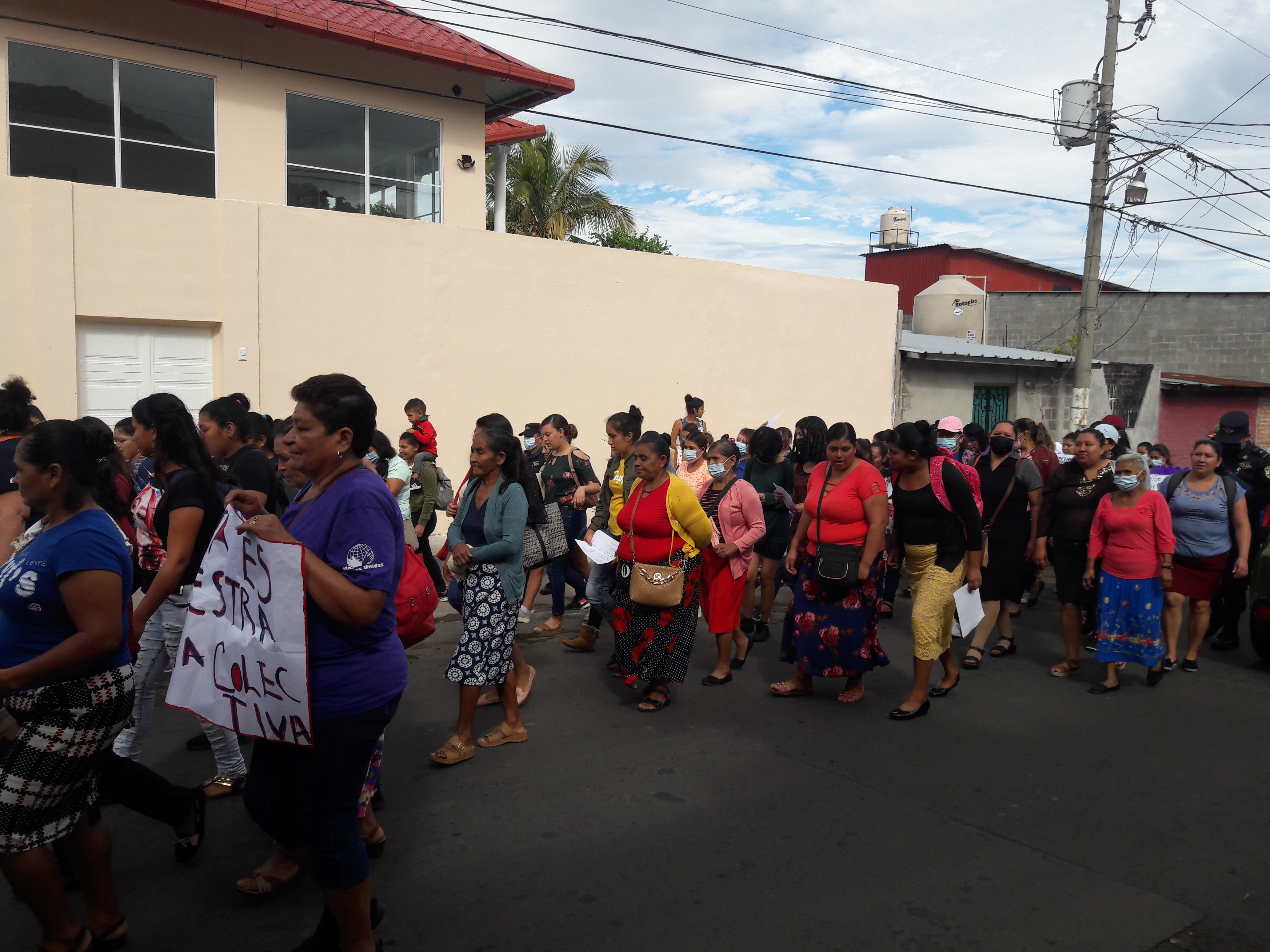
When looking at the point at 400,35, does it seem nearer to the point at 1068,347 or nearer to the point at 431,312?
the point at 431,312

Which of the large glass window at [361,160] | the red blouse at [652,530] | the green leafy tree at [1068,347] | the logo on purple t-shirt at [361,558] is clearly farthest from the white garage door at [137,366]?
the green leafy tree at [1068,347]

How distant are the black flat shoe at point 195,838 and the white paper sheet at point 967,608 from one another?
4410 mm

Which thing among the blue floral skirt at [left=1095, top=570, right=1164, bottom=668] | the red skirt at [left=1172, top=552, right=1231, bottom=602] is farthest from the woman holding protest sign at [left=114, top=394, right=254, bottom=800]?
the red skirt at [left=1172, top=552, right=1231, bottom=602]

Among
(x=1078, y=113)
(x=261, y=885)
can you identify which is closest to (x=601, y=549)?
(x=261, y=885)

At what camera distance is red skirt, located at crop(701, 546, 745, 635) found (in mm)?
6973

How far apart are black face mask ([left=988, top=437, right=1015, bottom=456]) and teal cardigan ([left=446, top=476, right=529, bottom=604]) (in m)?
4.54

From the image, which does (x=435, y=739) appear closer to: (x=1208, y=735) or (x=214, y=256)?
(x=1208, y=735)

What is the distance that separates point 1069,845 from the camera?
441 cm

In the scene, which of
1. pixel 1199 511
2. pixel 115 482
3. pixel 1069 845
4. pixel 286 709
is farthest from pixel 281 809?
pixel 1199 511

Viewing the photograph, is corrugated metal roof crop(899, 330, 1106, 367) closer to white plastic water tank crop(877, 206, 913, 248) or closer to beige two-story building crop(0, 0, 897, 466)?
beige two-story building crop(0, 0, 897, 466)

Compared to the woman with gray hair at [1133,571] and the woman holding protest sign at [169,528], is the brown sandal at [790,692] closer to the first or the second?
the woman with gray hair at [1133,571]

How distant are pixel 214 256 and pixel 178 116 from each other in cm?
298

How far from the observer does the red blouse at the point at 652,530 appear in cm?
620

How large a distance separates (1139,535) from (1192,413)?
1998cm
